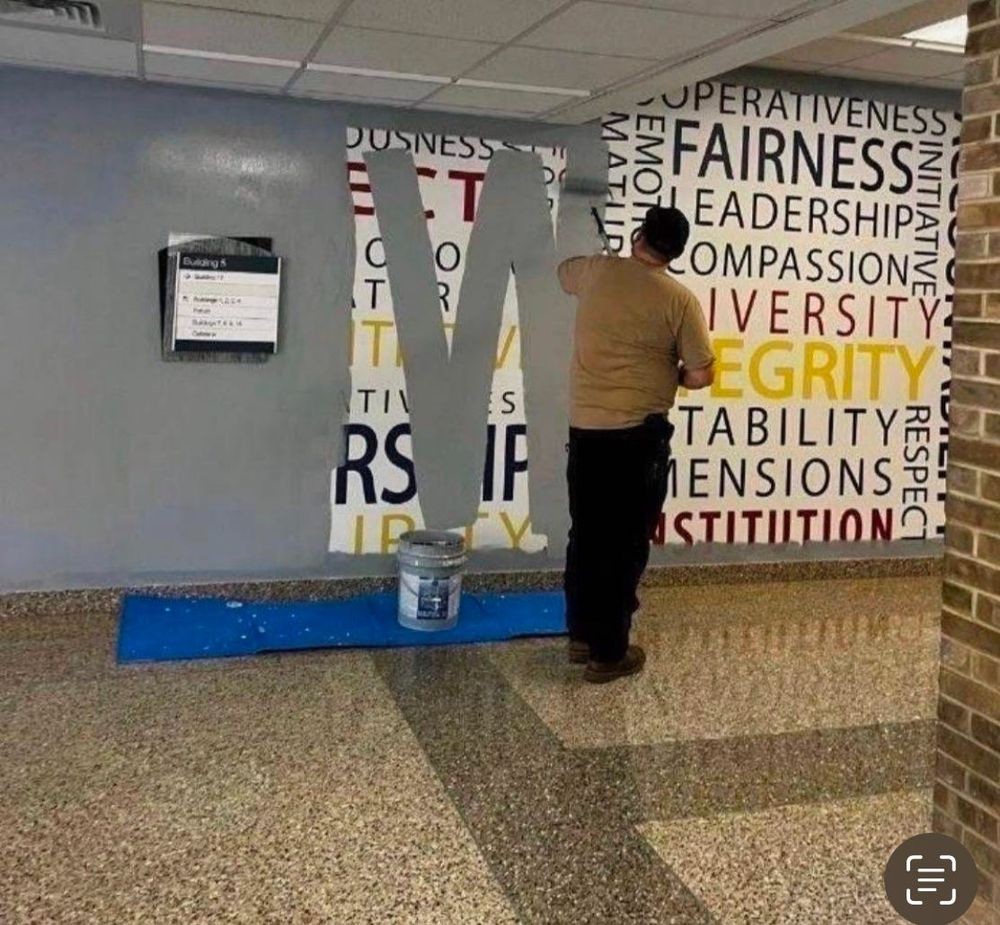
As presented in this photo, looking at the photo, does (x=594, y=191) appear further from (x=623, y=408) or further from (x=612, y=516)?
(x=612, y=516)

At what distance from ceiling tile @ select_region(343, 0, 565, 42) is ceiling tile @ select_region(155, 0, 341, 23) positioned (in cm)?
7

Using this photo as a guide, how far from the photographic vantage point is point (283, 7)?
3082mm

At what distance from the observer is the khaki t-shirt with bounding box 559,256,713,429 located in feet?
12.1

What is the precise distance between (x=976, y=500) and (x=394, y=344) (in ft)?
9.60

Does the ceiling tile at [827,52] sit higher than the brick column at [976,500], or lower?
higher

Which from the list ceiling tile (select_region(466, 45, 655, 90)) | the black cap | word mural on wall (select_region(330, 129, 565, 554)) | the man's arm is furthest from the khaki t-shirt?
word mural on wall (select_region(330, 129, 565, 554))

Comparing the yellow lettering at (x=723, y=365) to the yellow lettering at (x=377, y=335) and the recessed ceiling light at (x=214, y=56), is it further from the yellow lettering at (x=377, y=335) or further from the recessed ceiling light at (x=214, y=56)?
the recessed ceiling light at (x=214, y=56)

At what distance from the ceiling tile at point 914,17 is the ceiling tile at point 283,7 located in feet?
6.62

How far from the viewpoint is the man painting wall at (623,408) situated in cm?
371

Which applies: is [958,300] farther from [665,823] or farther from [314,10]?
[314,10]

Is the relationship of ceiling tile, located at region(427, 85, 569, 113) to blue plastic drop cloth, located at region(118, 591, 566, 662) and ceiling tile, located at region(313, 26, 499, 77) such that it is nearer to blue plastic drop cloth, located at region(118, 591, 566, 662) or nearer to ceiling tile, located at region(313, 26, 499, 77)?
ceiling tile, located at region(313, 26, 499, 77)

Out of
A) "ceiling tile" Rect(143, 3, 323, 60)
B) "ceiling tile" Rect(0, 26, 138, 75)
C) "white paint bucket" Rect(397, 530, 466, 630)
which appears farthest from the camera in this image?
"white paint bucket" Rect(397, 530, 466, 630)

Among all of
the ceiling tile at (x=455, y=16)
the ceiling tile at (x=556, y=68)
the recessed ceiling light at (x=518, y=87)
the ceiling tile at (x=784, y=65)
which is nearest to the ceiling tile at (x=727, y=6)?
the ceiling tile at (x=455, y=16)

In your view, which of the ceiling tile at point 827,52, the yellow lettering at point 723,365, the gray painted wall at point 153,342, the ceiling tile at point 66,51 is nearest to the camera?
the ceiling tile at point 66,51
